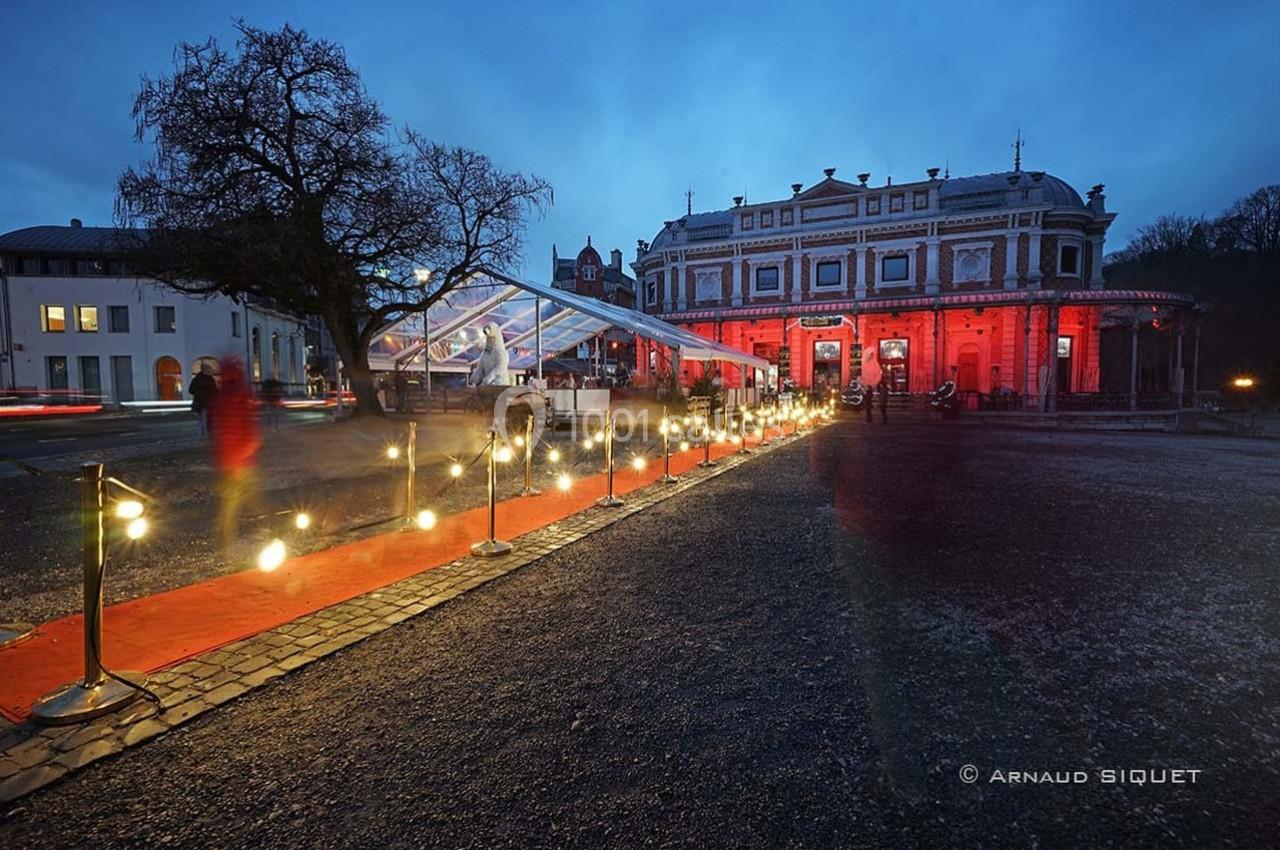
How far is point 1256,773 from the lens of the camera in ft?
7.68

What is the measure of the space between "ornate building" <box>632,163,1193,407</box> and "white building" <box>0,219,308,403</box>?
2746 centimetres

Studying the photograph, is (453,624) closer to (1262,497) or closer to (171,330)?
(1262,497)

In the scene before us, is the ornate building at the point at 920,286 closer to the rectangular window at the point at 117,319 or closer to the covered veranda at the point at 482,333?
the covered veranda at the point at 482,333

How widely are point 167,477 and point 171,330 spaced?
113ft

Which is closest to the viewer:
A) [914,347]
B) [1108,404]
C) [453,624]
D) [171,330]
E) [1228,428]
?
[453,624]

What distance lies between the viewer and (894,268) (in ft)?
106

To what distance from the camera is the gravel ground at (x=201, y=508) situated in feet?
15.4

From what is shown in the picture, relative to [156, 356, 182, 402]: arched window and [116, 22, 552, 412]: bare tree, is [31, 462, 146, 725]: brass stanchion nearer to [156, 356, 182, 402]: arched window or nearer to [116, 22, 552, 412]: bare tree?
[116, 22, 552, 412]: bare tree

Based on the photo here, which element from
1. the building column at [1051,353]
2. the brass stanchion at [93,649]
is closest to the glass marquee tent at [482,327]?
the building column at [1051,353]

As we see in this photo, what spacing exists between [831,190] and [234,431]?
1237 inches

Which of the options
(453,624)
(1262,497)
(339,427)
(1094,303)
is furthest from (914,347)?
(453,624)

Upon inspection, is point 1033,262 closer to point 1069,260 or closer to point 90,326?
point 1069,260

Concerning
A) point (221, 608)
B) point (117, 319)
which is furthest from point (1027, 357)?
point (117, 319)

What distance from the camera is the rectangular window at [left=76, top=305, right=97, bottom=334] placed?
35500 mm
